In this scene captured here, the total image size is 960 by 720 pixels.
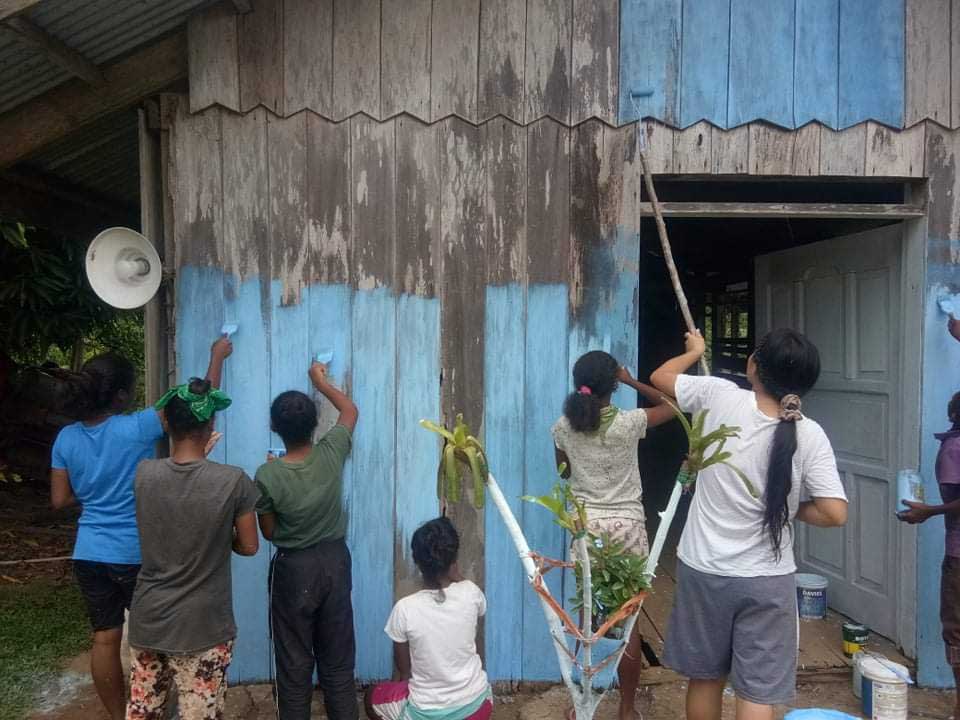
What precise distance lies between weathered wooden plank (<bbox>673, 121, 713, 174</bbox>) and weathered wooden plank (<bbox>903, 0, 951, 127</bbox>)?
95 cm

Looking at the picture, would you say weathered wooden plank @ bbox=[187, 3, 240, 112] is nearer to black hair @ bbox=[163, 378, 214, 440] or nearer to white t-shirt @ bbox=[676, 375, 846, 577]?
black hair @ bbox=[163, 378, 214, 440]

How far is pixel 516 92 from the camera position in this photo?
3486 millimetres

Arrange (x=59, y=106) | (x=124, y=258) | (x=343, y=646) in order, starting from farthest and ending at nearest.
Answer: (x=59, y=106) → (x=124, y=258) → (x=343, y=646)

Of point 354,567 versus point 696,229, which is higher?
point 696,229

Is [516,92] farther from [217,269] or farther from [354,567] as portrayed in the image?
[354,567]

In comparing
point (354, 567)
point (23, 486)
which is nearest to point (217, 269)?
point (354, 567)

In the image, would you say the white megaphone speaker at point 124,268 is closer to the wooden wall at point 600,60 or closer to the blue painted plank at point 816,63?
the wooden wall at point 600,60

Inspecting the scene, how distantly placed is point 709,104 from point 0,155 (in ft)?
11.1

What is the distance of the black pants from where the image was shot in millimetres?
2789

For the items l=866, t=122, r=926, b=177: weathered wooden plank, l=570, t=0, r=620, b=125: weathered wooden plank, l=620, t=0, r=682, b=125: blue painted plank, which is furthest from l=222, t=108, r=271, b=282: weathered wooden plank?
l=866, t=122, r=926, b=177: weathered wooden plank

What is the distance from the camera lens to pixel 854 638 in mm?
3646

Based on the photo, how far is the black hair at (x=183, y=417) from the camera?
246 cm

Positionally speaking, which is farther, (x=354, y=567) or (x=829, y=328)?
(x=829, y=328)

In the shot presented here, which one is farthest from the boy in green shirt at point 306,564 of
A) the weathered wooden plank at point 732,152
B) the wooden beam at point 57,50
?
the weathered wooden plank at point 732,152
